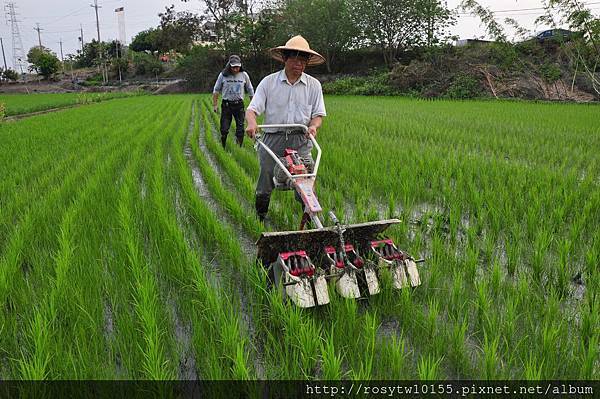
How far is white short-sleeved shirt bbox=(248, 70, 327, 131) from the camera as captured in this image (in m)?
3.03

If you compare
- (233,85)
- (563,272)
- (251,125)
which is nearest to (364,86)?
(233,85)

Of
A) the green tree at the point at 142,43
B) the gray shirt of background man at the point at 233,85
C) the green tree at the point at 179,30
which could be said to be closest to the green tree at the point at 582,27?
the gray shirt of background man at the point at 233,85

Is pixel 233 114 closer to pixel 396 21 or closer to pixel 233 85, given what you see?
pixel 233 85

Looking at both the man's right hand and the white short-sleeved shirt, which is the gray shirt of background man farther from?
the man's right hand

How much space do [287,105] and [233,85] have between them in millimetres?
3732

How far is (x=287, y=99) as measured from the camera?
3041 millimetres

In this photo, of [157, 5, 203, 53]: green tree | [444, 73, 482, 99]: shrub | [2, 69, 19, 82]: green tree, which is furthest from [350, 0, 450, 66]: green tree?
[2, 69, 19, 82]: green tree

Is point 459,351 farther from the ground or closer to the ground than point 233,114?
closer to the ground

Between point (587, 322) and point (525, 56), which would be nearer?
point (587, 322)

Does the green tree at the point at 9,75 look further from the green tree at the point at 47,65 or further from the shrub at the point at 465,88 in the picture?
the shrub at the point at 465,88

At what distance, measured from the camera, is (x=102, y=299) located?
7.14 ft

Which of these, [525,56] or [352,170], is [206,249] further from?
[525,56]

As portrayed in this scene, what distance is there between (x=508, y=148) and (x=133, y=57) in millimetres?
48693

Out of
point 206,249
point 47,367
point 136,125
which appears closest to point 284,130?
point 206,249
